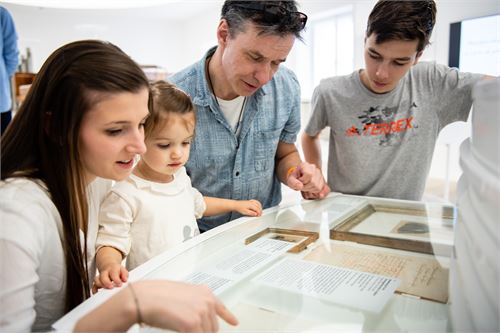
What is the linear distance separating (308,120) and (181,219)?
2.26ft

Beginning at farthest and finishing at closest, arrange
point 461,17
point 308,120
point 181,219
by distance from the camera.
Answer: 1. point 461,17
2. point 308,120
3. point 181,219

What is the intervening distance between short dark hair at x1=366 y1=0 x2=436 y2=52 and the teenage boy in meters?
0.01

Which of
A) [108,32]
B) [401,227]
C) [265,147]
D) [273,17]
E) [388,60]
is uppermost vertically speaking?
[108,32]

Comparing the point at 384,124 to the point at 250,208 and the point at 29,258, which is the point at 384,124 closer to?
the point at 250,208

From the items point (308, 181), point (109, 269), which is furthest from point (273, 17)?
point (109, 269)

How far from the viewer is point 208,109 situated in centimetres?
116

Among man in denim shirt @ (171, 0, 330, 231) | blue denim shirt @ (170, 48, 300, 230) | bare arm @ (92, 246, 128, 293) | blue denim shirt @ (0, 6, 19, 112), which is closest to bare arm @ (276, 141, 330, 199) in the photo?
man in denim shirt @ (171, 0, 330, 231)

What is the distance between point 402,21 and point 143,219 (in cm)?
81

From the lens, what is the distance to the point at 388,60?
1079mm

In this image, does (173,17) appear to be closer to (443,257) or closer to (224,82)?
(224,82)

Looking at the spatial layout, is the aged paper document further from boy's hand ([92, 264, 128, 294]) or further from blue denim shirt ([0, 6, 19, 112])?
blue denim shirt ([0, 6, 19, 112])

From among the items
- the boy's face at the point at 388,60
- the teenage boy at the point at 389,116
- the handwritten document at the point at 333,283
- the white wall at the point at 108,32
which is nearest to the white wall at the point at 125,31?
the white wall at the point at 108,32

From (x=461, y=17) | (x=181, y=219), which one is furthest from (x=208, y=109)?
(x=461, y=17)

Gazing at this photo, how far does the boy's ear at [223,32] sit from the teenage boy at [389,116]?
1.27ft
